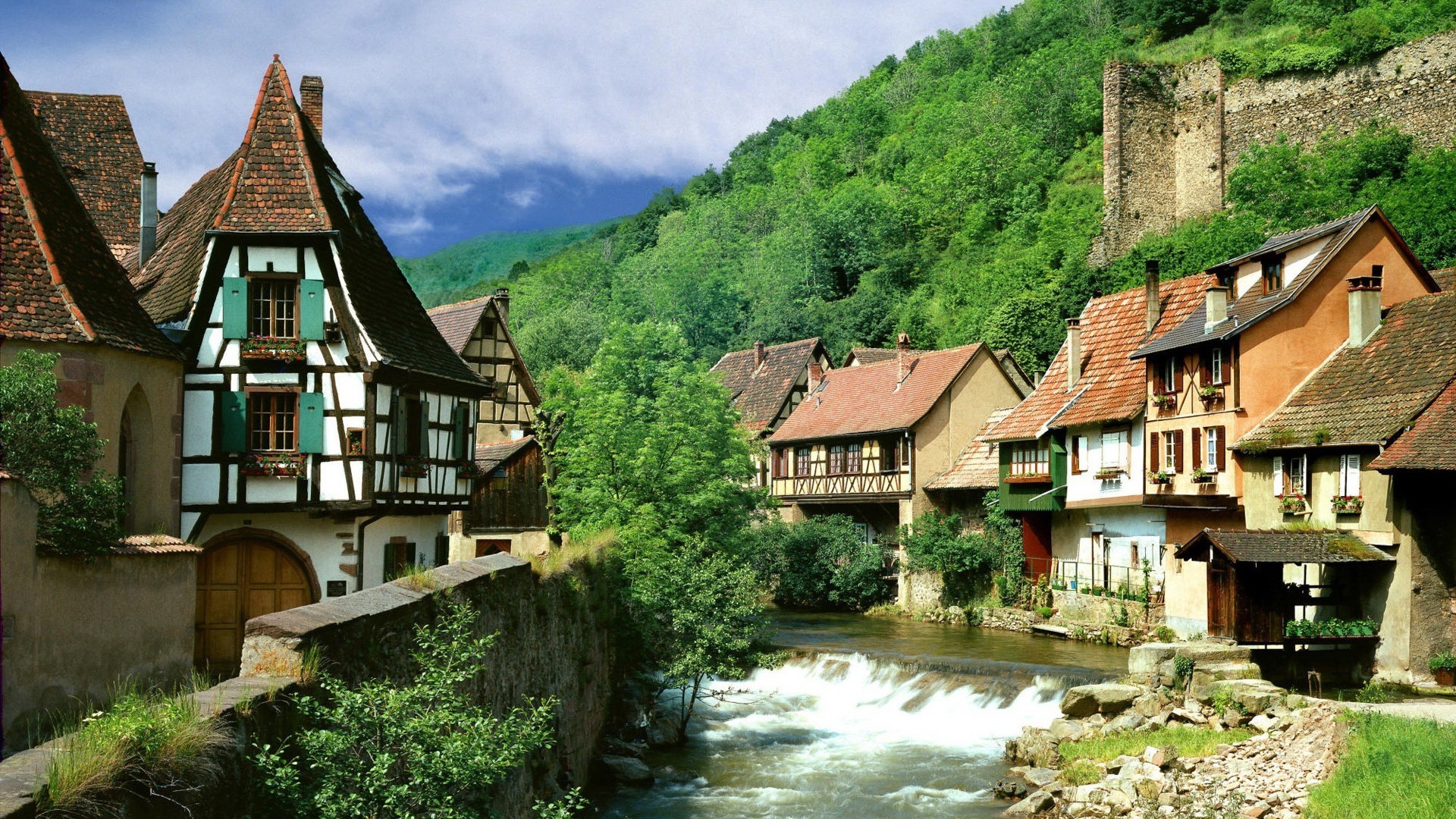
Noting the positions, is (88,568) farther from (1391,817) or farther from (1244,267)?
(1244,267)

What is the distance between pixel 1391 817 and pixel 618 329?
24.6 m

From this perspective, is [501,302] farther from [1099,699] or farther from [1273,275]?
[1099,699]

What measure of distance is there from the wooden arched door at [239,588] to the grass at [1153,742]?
42.8 feet

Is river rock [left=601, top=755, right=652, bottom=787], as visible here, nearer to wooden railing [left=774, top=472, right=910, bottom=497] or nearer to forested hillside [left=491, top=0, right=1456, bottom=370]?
wooden railing [left=774, top=472, right=910, bottom=497]

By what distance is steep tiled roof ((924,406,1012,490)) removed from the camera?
38594 millimetres

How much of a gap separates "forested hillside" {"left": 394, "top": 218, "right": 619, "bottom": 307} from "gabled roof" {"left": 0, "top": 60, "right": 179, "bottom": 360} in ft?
379

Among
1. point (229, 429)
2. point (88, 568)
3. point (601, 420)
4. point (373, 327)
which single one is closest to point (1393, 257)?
point (601, 420)

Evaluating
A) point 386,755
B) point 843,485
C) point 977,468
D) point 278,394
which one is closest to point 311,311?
point 278,394

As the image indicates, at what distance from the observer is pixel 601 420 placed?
29.4 metres

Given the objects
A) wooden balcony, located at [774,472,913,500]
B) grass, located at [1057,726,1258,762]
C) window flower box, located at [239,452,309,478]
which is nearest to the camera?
grass, located at [1057,726,1258,762]

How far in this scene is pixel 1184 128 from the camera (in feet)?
203

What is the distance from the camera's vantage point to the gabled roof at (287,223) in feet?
72.3

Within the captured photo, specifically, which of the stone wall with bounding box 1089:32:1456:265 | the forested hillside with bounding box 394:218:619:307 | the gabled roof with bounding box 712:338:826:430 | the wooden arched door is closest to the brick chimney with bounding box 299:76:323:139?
the wooden arched door

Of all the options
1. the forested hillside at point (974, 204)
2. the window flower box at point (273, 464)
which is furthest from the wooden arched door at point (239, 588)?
the forested hillside at point (974, 204)
